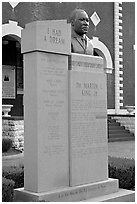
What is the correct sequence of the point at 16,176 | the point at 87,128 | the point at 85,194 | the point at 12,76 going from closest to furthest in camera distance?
the point at 85,194 < the point at 87,128 < the point at 16,176 < the point at 12,76

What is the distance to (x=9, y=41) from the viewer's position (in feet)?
74.3

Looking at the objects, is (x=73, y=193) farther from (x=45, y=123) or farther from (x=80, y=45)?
(x=80, y=45)

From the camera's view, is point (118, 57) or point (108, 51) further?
point (118, 57)

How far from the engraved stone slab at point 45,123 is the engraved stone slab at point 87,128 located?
5.7 inches

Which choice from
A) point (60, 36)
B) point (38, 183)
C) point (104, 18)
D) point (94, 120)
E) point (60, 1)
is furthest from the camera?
point (104, 18)

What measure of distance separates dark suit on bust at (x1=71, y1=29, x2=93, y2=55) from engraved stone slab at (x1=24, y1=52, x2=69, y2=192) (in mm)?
524

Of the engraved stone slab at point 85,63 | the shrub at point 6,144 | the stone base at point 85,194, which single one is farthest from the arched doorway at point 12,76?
the stone base at point 85,194

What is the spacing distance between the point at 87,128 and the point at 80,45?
1409 mm

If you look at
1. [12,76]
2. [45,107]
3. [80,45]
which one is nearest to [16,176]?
[45,107]

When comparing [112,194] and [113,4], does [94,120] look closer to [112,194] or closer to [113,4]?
[112,194]

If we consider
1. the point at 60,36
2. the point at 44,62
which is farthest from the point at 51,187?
the point at 60,36

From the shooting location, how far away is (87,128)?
21.1 ft

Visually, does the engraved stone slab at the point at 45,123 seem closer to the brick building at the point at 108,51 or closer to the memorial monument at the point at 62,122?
the memorial monument at the point at 62,122

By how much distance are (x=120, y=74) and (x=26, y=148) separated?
18.8m
